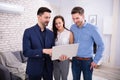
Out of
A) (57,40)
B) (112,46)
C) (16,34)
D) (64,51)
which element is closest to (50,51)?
(64,51)

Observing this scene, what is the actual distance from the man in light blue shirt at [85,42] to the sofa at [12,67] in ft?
5.04

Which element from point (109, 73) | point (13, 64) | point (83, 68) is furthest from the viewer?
point (109, 73)

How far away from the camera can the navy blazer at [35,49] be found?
1.73 meters

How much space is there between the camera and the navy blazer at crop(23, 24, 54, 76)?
5.66ft

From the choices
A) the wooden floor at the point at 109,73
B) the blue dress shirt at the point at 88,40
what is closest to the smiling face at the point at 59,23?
the blue dress shirt at the point at 88,40

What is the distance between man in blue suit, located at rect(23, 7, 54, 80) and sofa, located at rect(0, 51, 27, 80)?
1.41 metres

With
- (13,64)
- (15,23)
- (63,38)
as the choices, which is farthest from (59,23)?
(15,23)

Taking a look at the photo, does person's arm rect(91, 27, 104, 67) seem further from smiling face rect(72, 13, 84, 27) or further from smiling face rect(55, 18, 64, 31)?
smiling face rect(55, 18, 64, 31)

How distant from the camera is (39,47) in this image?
→ 5.78ft

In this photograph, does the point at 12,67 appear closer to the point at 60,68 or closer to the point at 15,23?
the point at 15,23

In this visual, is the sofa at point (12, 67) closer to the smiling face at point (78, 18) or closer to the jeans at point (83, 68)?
the jeans at point (83, 68)

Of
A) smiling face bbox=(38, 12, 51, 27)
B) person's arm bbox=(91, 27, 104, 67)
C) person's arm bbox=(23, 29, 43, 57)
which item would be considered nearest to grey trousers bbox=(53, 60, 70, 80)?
person's arm bbox=(91, 27, 104, 67)

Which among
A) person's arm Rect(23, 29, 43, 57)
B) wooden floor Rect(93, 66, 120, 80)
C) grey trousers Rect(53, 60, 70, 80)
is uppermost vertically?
person's arm Rect(23, 29, 43, 57)

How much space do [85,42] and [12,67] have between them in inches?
85.2
